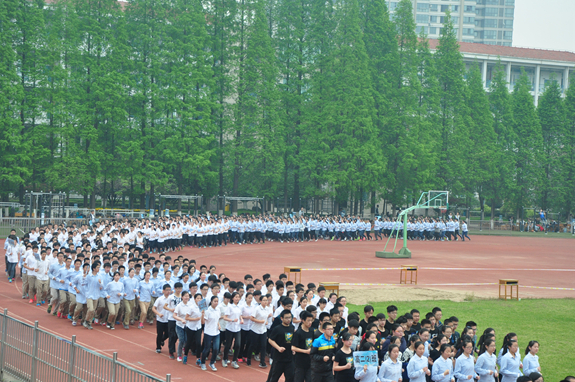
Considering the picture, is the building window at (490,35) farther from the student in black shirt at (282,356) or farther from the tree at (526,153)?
the student in black shirt at (282,356)

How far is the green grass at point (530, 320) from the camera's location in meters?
12.6

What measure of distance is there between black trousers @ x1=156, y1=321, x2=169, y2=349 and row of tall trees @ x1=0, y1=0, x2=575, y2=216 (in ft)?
91.5

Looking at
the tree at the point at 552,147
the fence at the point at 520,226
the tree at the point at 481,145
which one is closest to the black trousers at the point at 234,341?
the tree at the point at 481,145

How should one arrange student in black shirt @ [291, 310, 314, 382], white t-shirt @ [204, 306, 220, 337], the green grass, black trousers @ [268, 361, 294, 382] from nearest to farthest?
student in black shirt @ [291, 310, 314, 382]
black trousers @ [268, 361, 294, 382]
white t-shirt @ [204, 306, 220, 337]
the green grass

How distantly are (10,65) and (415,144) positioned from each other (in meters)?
30.8

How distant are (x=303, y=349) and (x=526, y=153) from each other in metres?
51.8

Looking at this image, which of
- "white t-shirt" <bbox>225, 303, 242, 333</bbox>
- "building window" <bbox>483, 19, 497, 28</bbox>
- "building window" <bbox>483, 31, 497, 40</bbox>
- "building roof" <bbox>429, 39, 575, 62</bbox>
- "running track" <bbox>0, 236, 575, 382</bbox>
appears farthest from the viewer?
"building window" <bbox>483, 31, 497, 40</bbox>

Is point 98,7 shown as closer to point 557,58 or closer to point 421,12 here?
point 557,58

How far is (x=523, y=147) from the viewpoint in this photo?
56.2 meters

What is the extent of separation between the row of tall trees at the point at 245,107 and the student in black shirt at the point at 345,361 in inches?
1300

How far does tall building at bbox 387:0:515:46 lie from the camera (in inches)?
4163

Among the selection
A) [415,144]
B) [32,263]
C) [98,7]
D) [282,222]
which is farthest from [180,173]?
[32,263]

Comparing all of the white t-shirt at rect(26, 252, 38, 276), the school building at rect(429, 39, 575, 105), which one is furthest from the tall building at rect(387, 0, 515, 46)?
the white t-shirt at rect(26, 252, 38, 276)

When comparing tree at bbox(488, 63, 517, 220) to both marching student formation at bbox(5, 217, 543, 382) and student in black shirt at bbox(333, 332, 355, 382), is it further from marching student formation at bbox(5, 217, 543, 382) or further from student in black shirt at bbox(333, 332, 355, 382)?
student in black shirt at bbox(333, 332, 355, 382)
